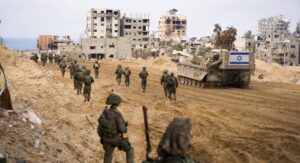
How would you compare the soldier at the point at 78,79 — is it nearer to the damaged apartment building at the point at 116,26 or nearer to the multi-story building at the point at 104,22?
the damaged apartment building at the point at 116,26

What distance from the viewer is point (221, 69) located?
90.3 feet

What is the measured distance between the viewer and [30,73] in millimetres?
23703

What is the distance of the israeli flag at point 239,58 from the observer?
88.9 ft

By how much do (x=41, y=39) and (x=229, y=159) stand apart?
409 ft

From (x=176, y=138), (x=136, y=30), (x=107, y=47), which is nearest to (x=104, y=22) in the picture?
(x=136, y=30)

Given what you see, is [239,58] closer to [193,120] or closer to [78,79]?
[78,79]

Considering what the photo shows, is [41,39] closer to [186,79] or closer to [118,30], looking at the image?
[118,30]

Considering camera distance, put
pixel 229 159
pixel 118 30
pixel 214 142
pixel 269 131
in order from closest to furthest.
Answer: pixel 229 159 < pixel 214 142 < pixel 269 131 < pixel 118 30

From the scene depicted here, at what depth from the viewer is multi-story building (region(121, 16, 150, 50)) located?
110m

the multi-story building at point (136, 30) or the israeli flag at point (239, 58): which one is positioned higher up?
the multi-story building at point (136, 30)

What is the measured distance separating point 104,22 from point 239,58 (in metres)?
84.3

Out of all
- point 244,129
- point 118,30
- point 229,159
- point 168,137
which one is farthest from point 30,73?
point 118,30

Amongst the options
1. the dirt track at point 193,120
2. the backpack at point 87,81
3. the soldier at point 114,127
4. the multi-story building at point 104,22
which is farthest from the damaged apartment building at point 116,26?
the soldier at point 114,127

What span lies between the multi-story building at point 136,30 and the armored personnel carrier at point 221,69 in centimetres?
8105
